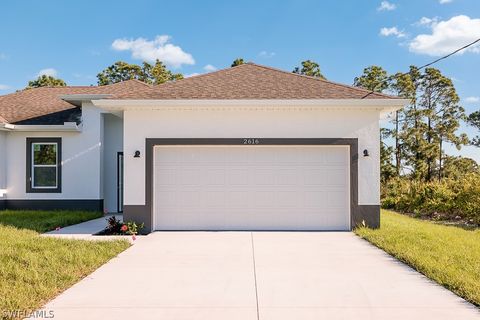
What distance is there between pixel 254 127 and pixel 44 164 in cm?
844

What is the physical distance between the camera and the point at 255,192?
11328 mm

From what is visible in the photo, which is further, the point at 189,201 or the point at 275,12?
the point at 275,12

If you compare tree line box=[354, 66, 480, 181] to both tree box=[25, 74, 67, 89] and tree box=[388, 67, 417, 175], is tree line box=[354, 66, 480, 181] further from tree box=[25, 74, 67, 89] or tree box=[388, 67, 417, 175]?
tree box=[25, 74, 67, 89]

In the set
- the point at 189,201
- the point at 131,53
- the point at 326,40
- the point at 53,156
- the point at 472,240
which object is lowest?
the point at 472,240

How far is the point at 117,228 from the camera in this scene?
35.5 feet

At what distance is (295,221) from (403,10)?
485 inches

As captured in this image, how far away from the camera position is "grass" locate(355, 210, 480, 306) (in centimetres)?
606

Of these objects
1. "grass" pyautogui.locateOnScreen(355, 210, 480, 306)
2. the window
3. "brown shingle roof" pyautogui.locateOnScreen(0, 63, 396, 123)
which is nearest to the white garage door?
"grass" pyautogui.locateOnScreen(355, 210, 480, 306)

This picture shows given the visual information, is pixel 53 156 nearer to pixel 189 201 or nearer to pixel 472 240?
pixel 189 201

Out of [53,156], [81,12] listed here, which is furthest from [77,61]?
[53,156]

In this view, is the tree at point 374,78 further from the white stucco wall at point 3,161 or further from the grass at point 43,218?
the white stucco wall at point 3,161

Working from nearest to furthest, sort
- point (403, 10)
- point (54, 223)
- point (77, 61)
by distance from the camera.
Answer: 1. point (54, 223)
2. point (403, 10)
3. point (77, 61)

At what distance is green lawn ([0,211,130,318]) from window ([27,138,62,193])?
A: 4.47m

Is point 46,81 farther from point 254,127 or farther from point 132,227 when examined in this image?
point 254,127
